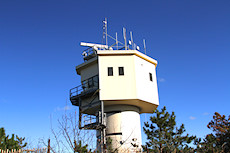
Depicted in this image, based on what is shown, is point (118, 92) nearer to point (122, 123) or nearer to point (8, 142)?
point (122, 123)

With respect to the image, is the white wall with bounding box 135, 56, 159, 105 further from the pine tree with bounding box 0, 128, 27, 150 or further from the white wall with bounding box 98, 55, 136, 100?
the pine tree with bounding box 0, 128, 27, 150

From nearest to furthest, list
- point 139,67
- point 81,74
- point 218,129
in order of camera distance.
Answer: point 139,67, point 81,74, point 218,129

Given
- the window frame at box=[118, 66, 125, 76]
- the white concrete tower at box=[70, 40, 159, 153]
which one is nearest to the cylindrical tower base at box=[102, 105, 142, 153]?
the white concrete tower at box=[70, 40, 159, 153]

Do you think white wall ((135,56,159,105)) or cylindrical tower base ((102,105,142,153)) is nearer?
cylindrical tower base ((102,105,142,153))

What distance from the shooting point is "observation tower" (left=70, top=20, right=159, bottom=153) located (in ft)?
71.2

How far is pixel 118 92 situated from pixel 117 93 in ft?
0.38

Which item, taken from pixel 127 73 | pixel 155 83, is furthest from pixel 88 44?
pixel 155 83

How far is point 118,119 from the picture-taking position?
74.1 feet

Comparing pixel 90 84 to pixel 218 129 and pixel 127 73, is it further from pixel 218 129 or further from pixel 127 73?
pixel 218 129

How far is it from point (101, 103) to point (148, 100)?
3913 millimetres

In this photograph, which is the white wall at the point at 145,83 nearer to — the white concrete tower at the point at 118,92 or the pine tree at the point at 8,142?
the white concrete tower at the point at 118,92

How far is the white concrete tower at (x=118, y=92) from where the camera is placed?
21719mm

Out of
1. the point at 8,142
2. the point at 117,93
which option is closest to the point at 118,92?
the point at 117,93

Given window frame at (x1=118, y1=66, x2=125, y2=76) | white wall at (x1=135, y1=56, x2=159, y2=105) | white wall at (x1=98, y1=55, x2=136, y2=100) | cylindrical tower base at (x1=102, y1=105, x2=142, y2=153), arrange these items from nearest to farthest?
1. white wall at (x1=98, y1=55, x2=136, y2=100)
2. cylindrical tower base at (x1=102, y1=105, x2=142, y2=153)
3. white wall at (x1=135, y1=56, x2=159, y2=105)
4. window frame at (x1=118, y1=66, x2=125, y2=76)
